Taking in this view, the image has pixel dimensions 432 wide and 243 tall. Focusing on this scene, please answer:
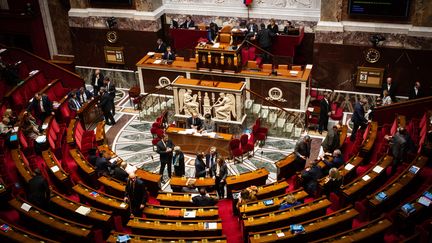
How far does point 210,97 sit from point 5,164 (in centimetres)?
623

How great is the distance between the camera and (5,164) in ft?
37.4

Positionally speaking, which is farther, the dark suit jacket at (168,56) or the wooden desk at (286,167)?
the dark suit jacket at (168,56)

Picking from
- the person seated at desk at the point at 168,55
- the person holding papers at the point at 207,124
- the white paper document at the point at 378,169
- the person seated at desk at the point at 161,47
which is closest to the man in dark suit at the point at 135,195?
the person holding papers at the point at 207,124

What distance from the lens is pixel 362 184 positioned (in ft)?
33.4

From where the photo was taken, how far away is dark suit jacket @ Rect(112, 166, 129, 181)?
1141cm

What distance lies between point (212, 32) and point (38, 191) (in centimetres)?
956

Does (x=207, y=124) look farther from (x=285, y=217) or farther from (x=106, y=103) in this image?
(x=285, y=217)

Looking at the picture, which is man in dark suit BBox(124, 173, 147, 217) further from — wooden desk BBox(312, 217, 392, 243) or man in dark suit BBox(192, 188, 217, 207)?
wooden desk BBox(312, 217, 392, 243)

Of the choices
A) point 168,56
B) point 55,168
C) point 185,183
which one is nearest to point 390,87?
point 168,56

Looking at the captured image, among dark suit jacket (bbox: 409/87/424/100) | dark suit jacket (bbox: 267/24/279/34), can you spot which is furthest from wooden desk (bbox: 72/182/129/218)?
dark suit jacket (bbox: 409/87/424/100)

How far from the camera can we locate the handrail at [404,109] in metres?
13.6

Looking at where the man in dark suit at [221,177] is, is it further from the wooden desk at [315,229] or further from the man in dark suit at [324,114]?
the man in dark suit at [324,114]

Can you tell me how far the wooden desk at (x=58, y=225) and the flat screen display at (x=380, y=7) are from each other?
36.8 feet

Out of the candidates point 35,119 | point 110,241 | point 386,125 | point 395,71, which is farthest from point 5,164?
point 395,71
